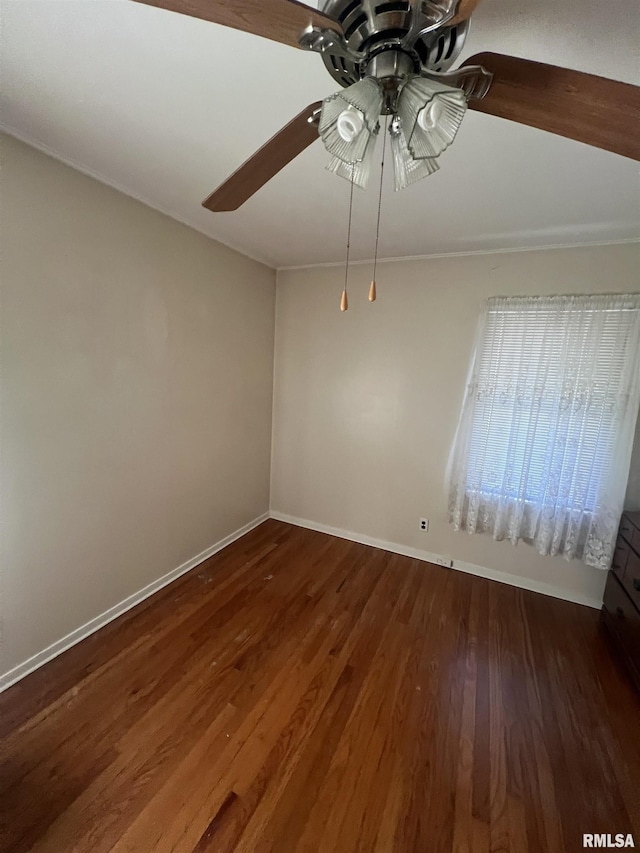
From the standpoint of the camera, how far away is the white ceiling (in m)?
0.90

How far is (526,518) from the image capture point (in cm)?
240

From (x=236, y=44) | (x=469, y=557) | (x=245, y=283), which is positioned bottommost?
(x=469, y=557)

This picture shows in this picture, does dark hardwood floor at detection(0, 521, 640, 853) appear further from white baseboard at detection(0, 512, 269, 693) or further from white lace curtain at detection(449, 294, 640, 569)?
white lace curtain at detection(449, 294, 640, 569)

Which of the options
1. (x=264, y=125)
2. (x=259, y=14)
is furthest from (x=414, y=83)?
(x=264, y=125)

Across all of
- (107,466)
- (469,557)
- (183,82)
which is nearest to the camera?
(183,82)

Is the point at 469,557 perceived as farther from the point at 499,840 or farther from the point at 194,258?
the point at 194,258

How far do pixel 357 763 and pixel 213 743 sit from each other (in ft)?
1.87

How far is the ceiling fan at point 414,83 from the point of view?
0.65 meters

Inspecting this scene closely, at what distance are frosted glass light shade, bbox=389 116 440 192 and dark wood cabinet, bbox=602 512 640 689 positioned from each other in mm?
2178

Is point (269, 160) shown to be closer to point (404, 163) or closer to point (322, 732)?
point (404, 163)

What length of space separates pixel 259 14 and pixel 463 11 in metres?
0.37

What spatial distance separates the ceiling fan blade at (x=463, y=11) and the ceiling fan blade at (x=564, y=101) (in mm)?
65

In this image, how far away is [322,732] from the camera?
4.77ft

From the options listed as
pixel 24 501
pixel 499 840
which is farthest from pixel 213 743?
pixel 24 501
